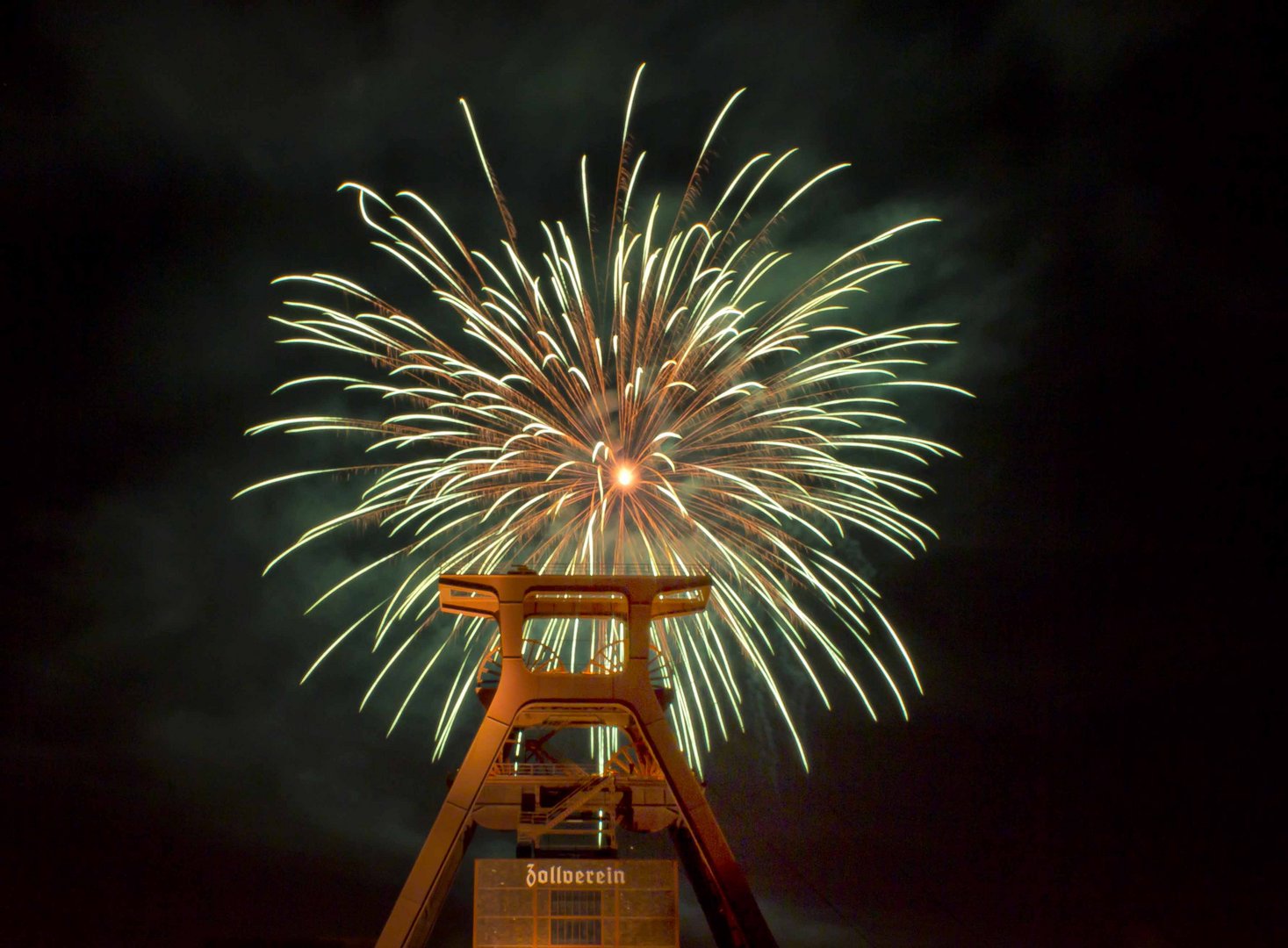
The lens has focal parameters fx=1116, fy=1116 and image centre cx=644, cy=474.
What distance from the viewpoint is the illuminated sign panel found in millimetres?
29250

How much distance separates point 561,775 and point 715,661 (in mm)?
6494

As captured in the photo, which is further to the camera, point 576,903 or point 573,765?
point 573,765

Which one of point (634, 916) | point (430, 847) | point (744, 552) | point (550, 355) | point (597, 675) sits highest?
point (550, 355)

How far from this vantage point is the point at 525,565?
33.6 metres

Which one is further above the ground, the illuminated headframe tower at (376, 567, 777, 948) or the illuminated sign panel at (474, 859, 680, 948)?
the illuminated headframe tower at (376, 567, 777, 948)

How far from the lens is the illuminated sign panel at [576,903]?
1152 inches

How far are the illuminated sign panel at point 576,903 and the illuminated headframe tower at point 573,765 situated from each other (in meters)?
2.35

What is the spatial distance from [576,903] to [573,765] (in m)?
5.91

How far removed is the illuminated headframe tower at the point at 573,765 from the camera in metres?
31.8

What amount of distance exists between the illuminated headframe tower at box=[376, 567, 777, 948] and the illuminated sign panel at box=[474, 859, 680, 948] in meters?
2.35

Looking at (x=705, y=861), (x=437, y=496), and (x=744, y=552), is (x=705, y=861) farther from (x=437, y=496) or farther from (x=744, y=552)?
(x=437, y=496)

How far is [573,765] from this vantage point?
3488 centimetres

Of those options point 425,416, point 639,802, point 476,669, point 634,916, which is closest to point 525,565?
point 476,669

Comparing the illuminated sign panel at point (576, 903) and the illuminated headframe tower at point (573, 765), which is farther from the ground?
the illuminated headframe tower at point (573, 765)
